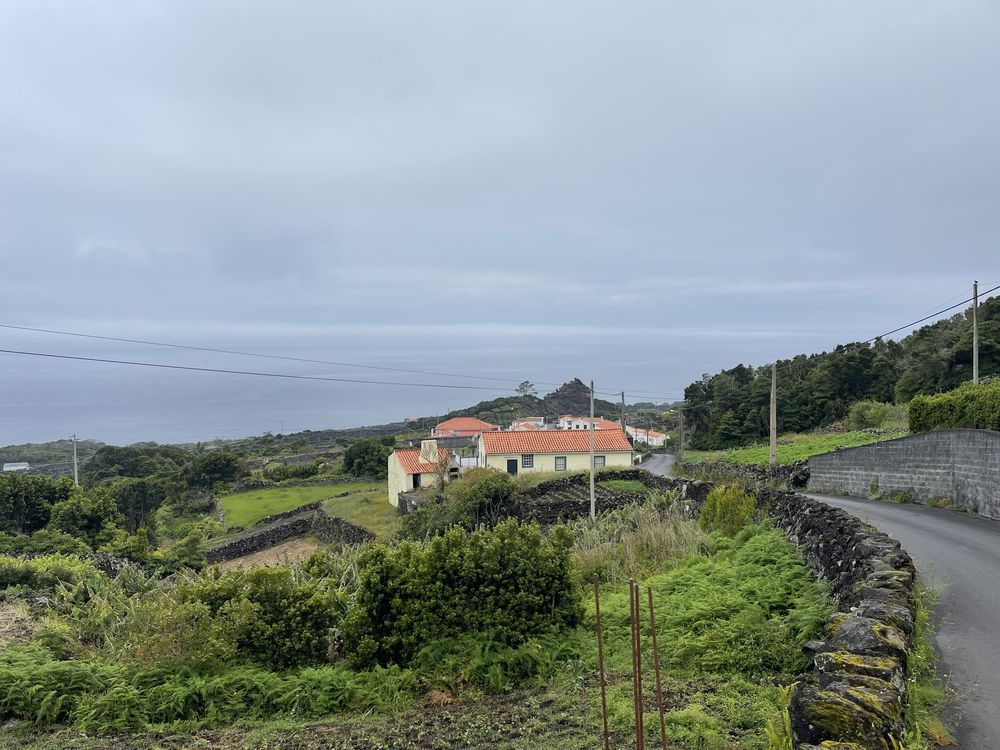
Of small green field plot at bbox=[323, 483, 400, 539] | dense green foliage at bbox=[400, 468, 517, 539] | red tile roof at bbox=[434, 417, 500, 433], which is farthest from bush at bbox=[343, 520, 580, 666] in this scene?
red tile roof at bbox=[434, 417, 500, 433]

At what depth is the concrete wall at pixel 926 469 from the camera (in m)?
12.7

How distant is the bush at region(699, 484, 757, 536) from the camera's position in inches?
478

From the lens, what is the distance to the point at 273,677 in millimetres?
6754

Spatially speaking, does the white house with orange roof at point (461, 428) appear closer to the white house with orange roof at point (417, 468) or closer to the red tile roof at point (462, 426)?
the red tile roof at point (462, 426)

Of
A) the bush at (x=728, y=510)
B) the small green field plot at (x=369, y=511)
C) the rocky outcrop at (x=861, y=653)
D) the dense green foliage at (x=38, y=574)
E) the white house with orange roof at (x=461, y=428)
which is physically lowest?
the small green field plot at (x=369, y=511)

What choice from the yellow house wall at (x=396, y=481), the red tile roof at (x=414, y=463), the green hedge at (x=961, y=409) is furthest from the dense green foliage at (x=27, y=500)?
the green hedge at (x=961, y=409)

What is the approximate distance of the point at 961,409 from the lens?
50.4 feet

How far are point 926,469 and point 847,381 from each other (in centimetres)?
4185

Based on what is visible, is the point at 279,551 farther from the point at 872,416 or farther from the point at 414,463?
the point at 872,416

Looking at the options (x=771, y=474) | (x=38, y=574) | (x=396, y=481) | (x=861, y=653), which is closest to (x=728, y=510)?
(x=861, y=653)

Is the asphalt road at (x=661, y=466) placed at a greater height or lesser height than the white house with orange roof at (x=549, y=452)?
lesser

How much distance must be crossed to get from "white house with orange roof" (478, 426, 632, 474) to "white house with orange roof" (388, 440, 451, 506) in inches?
116

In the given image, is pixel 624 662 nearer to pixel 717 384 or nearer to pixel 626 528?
pixel 626 528

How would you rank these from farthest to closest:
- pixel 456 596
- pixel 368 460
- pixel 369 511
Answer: pixel 368 460
pixel 369 511
pixel 456 596
